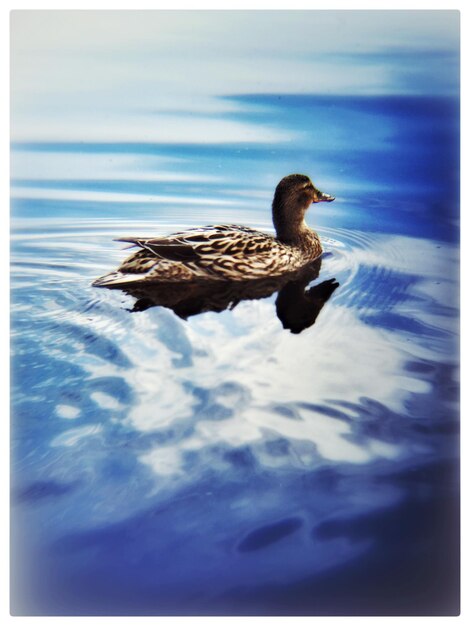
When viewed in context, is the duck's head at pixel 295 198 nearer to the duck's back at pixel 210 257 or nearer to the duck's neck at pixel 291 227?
the duck's neck at pixel 291 227

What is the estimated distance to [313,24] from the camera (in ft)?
8.54

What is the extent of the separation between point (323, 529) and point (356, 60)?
5.09 ft

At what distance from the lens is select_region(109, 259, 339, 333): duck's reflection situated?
2822 millimetres

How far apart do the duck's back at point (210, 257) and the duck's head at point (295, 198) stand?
137 mm

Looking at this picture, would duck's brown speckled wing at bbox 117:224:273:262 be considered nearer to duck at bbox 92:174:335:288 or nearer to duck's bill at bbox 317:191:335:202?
duck at bbox 92:174:335:288

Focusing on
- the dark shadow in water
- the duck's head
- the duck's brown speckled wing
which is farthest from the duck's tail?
the dark shadow in water

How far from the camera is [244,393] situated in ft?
8.05

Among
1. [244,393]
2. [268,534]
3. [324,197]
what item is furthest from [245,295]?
[268,534]

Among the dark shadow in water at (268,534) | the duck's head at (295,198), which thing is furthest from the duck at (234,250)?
the dark shadow in water at (268,534)

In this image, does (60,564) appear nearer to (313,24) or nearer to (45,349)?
(45,349)

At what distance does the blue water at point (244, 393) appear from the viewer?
2.23 m

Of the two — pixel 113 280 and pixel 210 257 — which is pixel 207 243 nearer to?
pixel 210 257

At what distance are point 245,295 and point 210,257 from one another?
0.70 ft

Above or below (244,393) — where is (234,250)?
above
